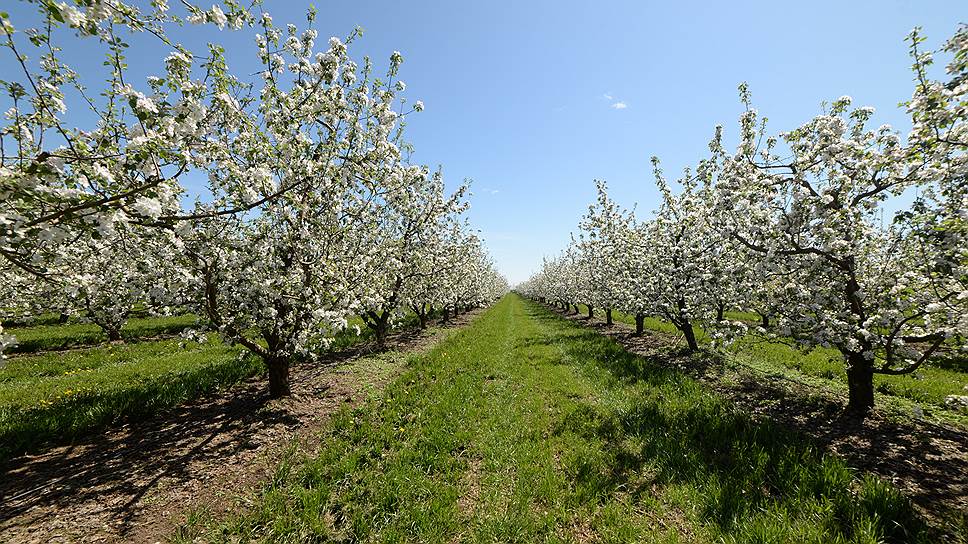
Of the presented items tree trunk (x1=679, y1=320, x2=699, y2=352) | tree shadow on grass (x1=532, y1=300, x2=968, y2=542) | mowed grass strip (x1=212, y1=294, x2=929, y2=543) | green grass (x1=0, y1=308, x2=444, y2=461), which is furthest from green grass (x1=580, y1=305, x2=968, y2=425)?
green grass (x1=0, y1=308, x2=444, y2=461)

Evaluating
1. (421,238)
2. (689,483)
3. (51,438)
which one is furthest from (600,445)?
(421,238)

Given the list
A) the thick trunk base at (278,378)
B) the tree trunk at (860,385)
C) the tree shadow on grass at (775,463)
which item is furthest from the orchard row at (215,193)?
the tree trunk at (860,385)

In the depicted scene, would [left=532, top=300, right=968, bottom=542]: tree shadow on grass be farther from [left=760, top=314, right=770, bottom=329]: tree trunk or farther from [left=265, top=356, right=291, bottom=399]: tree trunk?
[left=265, top=356, right=291, bottom=399]: tree trunk

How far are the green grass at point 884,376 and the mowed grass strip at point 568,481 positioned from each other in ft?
9.94

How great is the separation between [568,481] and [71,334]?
28.9 m

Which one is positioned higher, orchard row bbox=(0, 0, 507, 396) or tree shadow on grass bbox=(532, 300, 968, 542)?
orchard row bbox=(0, 0, 507, 396)

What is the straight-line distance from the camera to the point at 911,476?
580 cm

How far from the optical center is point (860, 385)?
8258 mm

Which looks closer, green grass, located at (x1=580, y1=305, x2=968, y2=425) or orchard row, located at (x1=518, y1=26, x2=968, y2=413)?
orchard row, located at (x1=518, y1=26, x2=968, y2=413)

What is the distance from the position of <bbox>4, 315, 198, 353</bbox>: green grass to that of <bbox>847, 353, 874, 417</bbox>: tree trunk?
25833 mm

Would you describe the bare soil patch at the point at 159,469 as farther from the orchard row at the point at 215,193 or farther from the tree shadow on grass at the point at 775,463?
the tree shadow on grass at the point at 775,463

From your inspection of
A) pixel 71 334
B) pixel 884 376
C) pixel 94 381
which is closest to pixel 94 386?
pixel 94 381

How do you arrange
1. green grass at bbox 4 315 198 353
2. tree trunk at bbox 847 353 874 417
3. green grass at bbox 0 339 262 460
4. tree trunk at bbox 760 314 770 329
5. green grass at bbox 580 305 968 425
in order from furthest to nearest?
green grass at bbox 4 315 198 353, tree trunk at bbox 760 314 770 329, green grass at bbox 580 305 968 425, tree trunk at bbox 847 353 874 417, green grass at bbox 0 339 262 460

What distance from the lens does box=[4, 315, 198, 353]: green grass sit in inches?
725
